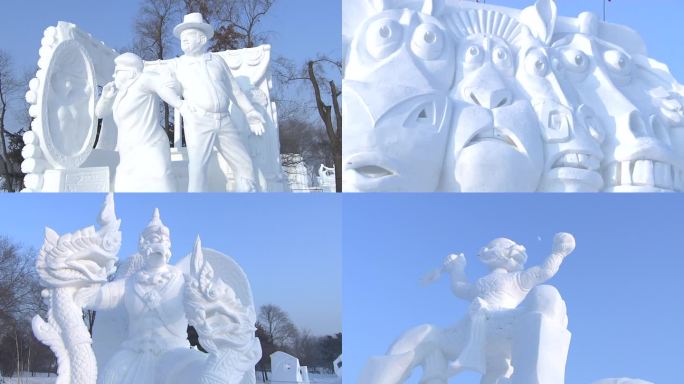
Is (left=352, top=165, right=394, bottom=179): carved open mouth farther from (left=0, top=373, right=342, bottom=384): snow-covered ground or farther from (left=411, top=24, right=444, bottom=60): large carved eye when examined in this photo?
(left=0, top=373, right=342, bottom=384): snow-covered ground

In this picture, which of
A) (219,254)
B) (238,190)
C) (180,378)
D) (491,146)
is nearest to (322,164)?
(238,190)

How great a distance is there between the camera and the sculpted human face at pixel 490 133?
523 cm

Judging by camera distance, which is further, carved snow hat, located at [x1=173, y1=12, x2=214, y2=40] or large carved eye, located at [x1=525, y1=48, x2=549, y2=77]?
large carved eye, located at [x1=525, y1=48, x2=549, y2=77]

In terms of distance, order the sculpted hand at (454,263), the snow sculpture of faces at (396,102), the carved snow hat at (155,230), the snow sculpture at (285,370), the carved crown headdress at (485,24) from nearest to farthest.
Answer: the carved snow hat at (155,230) → the sculpted hand at (454,263) → the snow sculpture of faces at (396,102) → the carved crown headdress at (485,24) → the snow sculpture at (285,370)

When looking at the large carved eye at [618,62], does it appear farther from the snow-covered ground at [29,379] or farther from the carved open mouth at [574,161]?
the snow-covered ground at [29,379]

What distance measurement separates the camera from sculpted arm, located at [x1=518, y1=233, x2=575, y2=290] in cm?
429

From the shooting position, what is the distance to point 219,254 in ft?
14.3

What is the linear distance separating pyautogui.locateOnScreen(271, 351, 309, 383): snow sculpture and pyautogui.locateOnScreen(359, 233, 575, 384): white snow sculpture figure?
2.47 meters

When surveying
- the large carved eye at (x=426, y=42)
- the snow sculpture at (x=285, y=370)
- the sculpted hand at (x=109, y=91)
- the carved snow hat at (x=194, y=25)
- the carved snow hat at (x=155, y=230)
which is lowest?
the snow sculpture at (x=285, y=370)

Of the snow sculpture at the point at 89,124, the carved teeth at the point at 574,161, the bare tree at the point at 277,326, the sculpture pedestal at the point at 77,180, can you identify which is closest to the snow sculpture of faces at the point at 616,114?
the carved teeth at the point at 574,161

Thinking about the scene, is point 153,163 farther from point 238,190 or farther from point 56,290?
point 56,290

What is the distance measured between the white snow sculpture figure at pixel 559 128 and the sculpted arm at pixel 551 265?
47.2 inches

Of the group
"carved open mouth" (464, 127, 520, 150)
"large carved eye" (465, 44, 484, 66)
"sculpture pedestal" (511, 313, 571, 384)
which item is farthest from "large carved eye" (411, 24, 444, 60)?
"sculpture pedestal" (511, 313, 571, 384)

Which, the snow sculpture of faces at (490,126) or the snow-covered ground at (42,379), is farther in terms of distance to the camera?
the snow-covered ground at (42,379)
